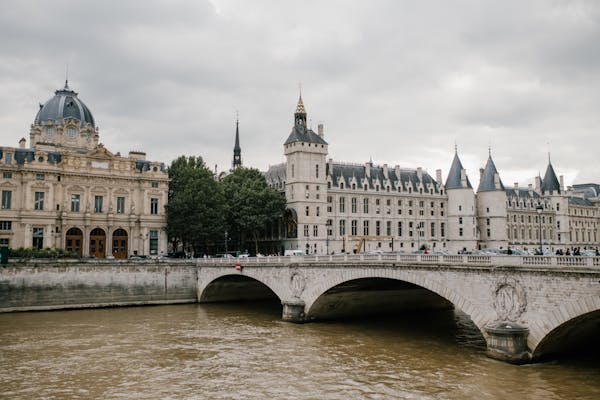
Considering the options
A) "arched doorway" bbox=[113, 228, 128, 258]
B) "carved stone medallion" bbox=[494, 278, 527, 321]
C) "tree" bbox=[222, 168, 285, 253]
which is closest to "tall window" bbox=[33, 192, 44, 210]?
"arched doorway" bbox=[113, 228, 128, 258]

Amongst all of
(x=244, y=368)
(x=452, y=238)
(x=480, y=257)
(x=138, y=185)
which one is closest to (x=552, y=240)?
(x=452, y=238)

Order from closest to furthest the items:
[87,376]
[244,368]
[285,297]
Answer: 1. [87,376]
2. [244,368]
3. [285,297]

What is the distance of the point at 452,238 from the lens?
329 feet

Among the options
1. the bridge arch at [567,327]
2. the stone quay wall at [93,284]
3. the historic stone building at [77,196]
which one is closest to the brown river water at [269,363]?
the bridge arch at [567,327]

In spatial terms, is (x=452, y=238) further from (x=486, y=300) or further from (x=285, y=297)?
(x=486, y=300)

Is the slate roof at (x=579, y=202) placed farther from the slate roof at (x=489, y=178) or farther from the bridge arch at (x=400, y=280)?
the bridge arch at (x=400, y=280)

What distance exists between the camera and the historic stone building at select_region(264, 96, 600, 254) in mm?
83438

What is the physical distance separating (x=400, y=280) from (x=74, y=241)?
46.8 metres

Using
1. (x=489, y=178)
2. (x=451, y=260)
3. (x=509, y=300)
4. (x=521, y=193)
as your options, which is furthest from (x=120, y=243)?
(x=521, y=193)

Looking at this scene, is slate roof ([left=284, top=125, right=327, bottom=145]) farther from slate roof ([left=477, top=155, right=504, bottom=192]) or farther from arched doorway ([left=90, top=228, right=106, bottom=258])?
slate roof ([left=477, top=155, right=504, bottom=192])

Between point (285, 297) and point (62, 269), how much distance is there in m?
23.9

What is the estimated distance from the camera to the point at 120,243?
71.9 m

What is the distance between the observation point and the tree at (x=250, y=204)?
7866 centimetres

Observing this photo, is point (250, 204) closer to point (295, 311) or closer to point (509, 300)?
point (295, 311)
